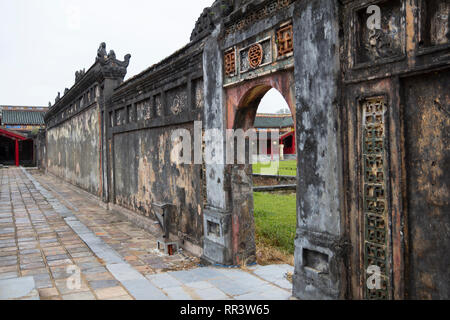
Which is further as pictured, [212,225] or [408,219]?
[212,225]

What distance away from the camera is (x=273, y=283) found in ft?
14.4

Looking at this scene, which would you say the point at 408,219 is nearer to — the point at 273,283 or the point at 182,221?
the point at 273,283

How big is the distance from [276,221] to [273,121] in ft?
111

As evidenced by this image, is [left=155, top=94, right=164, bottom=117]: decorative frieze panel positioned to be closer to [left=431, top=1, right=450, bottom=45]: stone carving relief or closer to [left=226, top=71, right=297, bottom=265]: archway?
[left=226, top=71, right=297, bottom=265]: archway

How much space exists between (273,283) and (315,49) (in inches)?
103

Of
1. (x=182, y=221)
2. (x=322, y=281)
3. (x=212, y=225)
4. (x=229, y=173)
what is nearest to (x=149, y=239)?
(x=182, y=221)

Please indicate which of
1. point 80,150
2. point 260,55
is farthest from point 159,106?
point 80,150

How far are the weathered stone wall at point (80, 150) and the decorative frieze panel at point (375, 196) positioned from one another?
9.82 meters

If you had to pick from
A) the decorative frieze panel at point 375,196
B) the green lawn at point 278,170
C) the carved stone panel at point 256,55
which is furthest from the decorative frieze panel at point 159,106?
the green lawn at point 278,170

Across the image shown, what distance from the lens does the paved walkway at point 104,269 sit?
13.7 feet

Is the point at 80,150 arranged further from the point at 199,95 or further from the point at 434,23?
the point at 434,23

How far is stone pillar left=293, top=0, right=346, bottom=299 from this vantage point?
3.31 metres

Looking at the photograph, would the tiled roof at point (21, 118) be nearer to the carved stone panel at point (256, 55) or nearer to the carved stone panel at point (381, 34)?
the carved stone panel at point (256, 55)

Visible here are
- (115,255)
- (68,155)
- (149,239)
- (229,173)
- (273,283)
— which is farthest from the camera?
(68,155)
